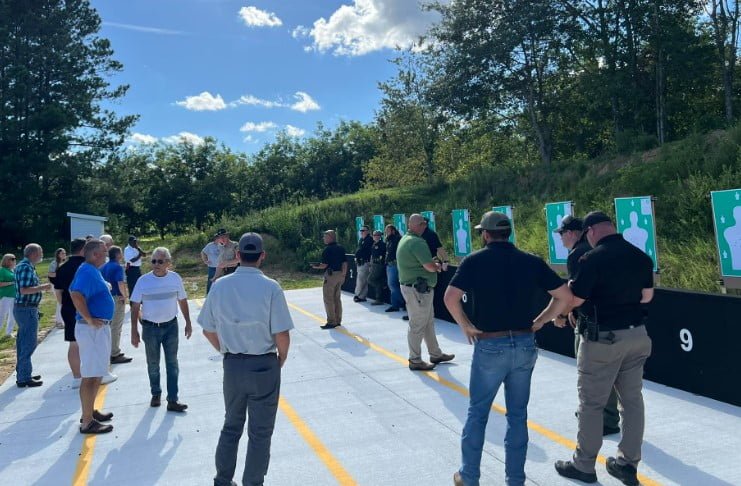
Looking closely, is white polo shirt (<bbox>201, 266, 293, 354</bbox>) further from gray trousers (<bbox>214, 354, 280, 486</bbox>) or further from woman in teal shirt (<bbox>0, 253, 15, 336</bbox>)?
woman in teal shirt (<bbox>0, 253, 15, 336</bbox>)

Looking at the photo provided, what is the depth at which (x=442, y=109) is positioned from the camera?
2753cm

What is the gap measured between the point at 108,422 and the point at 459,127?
28.9 m

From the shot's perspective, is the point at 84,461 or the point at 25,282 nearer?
the point at 84,461

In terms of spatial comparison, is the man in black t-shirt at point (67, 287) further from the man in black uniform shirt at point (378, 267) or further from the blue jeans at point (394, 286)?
the man in black uniform shirt at point (378, 267)

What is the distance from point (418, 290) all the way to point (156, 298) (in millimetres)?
3244

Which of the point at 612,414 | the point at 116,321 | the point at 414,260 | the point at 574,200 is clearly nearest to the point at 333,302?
the point at 414,260

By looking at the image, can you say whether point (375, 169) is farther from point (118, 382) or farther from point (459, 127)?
point (118, 382)

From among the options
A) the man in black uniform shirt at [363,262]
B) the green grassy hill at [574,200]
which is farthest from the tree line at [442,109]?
the man in black uniform shirt at [363,262]

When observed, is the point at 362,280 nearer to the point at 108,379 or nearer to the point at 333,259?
the point at 333,259

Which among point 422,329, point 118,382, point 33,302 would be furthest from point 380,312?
point 33,302

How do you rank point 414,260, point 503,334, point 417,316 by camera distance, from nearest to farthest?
point 503,334
point 417,316
point 414,260

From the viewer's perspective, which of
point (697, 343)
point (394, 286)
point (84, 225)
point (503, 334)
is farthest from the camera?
point (84, 225)

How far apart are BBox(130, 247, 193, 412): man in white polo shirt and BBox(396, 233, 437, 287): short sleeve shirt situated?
289cm

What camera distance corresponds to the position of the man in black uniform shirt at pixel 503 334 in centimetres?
359
